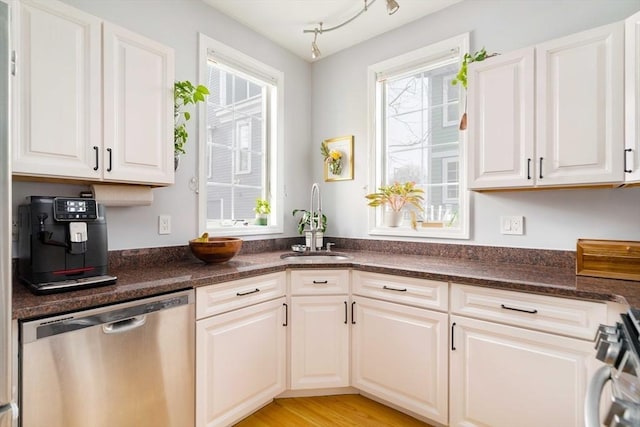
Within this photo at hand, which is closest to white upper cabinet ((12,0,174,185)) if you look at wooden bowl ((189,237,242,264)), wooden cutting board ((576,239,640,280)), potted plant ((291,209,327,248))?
wooden bowl ((189,237,242,264))

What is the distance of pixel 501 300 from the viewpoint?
159 cm

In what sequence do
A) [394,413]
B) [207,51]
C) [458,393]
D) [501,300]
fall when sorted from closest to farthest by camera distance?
[501,300], [458,393], [394,413], [207,51]

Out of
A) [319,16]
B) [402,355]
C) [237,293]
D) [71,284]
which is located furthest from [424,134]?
[71,284]

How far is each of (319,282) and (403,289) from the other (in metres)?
0.54

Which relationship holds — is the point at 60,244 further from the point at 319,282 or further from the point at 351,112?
the point at 351,112

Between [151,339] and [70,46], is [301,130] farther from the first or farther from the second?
[151,339]

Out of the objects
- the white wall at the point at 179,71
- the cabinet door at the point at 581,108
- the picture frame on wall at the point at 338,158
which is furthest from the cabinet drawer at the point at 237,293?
the cabinet door at the point at 581,108

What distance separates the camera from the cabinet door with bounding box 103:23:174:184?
5.16 feet

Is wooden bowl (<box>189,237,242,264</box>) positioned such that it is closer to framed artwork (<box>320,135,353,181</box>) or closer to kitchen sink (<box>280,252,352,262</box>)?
kitchen sink (<box>280,252,352,262</box>)

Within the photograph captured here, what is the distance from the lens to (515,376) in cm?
155

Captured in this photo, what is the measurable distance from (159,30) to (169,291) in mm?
1658

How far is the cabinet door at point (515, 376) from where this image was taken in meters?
1.42

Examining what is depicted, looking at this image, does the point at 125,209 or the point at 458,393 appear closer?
the point at 458,393

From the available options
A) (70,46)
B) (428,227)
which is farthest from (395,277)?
(70,46)
